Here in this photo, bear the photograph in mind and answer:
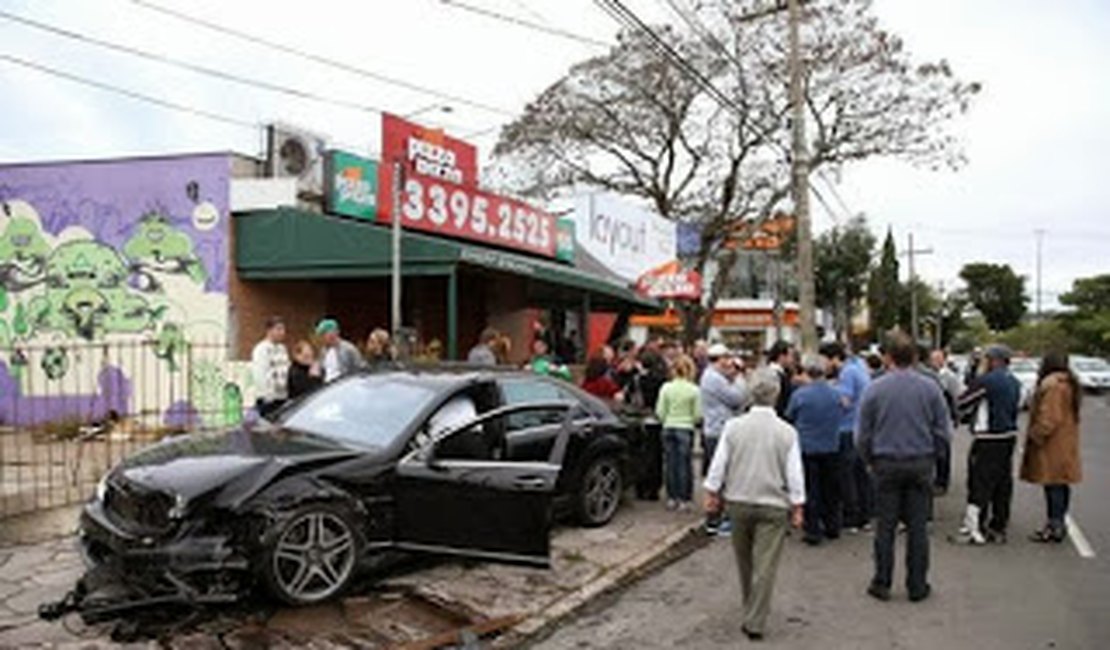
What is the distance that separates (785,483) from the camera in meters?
5.91

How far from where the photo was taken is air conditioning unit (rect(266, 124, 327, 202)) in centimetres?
1484

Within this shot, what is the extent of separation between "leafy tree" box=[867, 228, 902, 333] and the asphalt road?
2520 inches

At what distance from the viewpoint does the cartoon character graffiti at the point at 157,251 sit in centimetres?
Answer: 1455

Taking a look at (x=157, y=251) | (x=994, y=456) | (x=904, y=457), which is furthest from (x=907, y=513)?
(x=157, y=251)

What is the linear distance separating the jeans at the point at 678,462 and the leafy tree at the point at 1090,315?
48.2m

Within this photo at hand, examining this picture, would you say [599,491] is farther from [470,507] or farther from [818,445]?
[470,507]

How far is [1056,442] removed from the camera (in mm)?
8414

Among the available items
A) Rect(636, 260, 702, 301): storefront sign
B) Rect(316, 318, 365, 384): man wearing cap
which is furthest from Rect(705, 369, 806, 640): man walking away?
Rect(636, 260, 702, 301): storefront sign

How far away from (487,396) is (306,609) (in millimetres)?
2193

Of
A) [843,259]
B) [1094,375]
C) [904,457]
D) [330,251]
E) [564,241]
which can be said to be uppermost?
[843,259]

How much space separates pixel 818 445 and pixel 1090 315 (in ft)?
180

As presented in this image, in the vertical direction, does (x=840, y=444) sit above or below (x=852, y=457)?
above

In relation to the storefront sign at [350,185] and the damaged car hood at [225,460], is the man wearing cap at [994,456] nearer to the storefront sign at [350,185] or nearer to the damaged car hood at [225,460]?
the damaged car hood at [225,460]

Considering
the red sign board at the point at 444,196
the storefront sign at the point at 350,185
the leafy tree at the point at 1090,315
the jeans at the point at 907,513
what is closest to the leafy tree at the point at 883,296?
the leafy tree at the point at 1090,315
